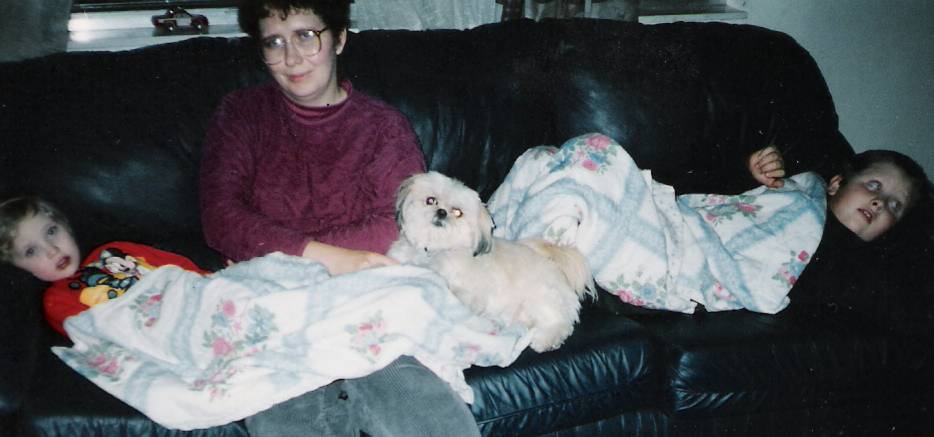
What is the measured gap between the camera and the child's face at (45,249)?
1562mm

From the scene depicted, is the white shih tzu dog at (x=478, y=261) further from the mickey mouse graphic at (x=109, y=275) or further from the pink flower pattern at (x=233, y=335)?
the mickey mouse graphic at (x=109, y=275)

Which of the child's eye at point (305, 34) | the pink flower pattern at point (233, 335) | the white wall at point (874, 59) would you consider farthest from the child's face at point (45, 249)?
the white wall at point (874, 59)

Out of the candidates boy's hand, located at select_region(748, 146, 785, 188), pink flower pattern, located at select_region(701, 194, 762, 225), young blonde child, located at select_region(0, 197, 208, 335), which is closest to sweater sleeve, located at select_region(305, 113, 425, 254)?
young blonde child, located at select_region(0, 197, 208, 335)

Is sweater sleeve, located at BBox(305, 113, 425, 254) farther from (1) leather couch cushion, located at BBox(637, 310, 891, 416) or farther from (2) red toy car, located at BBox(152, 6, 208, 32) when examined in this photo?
(2) red toy car, located at BBox(152, 6, 208, 32)

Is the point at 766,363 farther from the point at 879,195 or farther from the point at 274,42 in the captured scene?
the point at 274,42

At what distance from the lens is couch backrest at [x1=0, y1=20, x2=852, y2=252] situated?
1835 mm

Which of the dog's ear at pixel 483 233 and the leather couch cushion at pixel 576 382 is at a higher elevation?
the dog's ear at pixel 483 233

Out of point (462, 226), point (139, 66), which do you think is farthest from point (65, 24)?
point (462, 226)

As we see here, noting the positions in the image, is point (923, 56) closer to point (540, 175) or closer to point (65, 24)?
point (540, 175)

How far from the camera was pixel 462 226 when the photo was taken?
1.67m

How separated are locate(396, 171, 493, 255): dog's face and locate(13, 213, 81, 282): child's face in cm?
101

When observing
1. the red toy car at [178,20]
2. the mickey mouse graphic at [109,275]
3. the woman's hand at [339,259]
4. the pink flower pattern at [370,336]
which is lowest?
the mickey mouse graphic at [109,275]

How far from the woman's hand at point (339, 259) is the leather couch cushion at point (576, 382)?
1.41 ft

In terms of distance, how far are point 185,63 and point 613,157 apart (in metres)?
1.63
